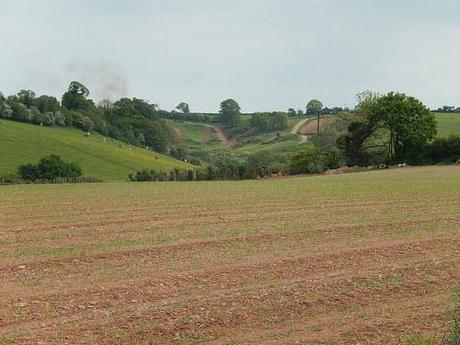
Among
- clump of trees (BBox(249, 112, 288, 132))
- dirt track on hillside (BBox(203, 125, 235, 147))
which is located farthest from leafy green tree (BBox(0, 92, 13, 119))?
clump of trees (BBox(249, 112, 288, 132))

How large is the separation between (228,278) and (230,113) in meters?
152

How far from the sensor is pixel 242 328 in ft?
25.3

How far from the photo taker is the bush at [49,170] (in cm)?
6270

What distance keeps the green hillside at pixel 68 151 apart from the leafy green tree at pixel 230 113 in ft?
223

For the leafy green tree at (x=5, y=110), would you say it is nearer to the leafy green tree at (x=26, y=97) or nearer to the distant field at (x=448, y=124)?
the leafy green tree at (x=26, y=97)

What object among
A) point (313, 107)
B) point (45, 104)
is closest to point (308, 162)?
point (45, 104)

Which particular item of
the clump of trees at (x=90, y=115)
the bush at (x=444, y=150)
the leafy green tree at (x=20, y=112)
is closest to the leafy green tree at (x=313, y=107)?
the clump of trees at (x=90, y=115)

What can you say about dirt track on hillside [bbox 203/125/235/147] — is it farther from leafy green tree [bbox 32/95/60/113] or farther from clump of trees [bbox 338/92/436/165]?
clump of trees [bbox 338/92/436/165]

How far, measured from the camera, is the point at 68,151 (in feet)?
259

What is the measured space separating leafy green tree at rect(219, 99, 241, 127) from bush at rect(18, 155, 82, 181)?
96.4m

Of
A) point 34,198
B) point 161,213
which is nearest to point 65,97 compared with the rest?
point 34,198

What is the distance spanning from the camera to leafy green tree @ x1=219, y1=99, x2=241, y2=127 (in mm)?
159625

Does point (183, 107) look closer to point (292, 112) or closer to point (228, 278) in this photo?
point (292, 112)

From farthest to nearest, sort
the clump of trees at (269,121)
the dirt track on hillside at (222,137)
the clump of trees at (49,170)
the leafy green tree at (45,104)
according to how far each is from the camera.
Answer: the dirt track on hillside at (222,137), the clump of trees at (269,121), the leafy green tree at (45,104), the clump of trees at (49,170)
